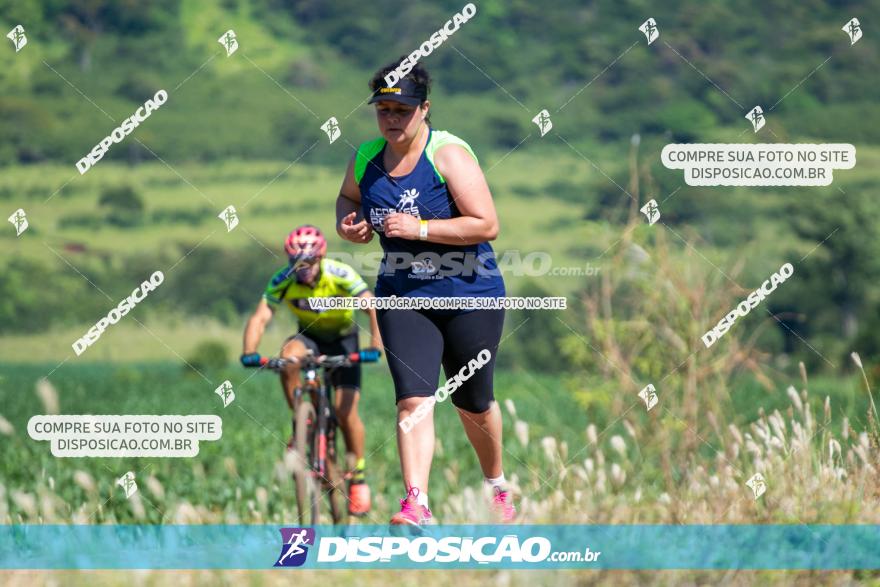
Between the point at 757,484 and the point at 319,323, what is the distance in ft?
11.6

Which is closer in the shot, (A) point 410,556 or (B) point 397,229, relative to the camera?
(A) point 410,556

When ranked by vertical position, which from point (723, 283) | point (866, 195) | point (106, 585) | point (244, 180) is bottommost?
point (106, 585)

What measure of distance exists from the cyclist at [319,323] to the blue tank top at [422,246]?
1.83 metres

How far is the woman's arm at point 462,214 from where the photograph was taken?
662 centimetres

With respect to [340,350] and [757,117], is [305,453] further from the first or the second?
[757,117]

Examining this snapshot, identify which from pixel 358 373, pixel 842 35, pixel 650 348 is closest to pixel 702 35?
pixel 842 35

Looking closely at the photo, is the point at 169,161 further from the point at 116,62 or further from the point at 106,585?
the point at 106,585

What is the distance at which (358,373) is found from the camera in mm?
9469

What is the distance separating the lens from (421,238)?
6637 millimetres

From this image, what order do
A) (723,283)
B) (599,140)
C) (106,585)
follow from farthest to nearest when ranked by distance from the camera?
(599,140)
(723,283)
(106,585)

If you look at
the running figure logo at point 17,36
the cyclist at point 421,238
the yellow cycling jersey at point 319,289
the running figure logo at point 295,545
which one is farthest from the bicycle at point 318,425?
the running figure logo at point 17,36

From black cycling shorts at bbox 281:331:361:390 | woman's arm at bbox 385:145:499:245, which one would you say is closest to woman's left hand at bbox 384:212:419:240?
woman's arm at bbox 385:145:499:245

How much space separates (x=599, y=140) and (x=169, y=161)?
957 inches

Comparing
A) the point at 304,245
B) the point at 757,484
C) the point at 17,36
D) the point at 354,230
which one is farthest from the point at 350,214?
the point at 17,36
